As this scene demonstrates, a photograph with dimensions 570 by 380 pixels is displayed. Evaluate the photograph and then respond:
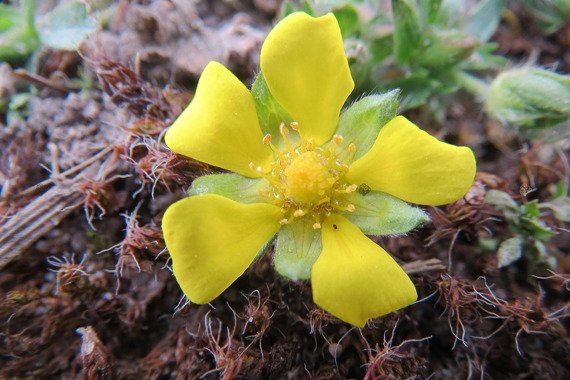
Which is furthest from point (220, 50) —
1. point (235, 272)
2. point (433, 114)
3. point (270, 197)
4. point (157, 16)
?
point (235, 272)

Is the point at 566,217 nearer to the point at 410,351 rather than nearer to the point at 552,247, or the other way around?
the point at 552,247

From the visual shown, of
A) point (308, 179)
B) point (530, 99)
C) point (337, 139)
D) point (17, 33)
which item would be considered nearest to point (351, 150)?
point (337, 139)

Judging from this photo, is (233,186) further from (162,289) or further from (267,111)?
(162,289)

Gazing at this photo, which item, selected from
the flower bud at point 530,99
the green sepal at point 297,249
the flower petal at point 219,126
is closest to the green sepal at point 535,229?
the flower bud at point 530,99

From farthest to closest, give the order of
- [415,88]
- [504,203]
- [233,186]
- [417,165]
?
[415,88], [504,203], [233,186], [417,165]

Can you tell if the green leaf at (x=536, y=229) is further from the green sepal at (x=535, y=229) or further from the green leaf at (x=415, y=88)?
the green leaf at (x=415, y=88)

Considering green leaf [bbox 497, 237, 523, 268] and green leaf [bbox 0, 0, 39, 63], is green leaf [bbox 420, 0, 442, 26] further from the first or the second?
green leaf [bbox 0, 0, 39, 63]
